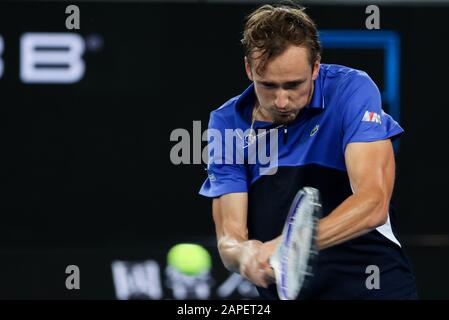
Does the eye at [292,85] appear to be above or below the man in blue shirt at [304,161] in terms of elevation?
above

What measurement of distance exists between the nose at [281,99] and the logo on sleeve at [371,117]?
0.29 m

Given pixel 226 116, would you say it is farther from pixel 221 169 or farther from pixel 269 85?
pixel 269 85

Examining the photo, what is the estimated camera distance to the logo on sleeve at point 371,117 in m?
3.80

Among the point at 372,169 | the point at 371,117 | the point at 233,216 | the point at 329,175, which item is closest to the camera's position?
the point at 372,169

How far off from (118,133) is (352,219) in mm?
3300

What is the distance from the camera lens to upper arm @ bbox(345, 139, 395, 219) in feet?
12.0

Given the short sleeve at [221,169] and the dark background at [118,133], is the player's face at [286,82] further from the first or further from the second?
the dark background at [118,133]

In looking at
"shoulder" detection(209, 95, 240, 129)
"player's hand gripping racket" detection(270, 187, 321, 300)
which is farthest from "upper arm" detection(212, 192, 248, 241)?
"player's hand gripping racket" detection(270, 187, 321, 300)

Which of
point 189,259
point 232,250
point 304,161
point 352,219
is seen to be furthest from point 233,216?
point 189,259

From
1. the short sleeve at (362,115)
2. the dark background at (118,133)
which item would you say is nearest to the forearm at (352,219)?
the short sleeve at (362,115)

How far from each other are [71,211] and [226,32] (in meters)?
1.50

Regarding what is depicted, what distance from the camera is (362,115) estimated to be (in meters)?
3.82
